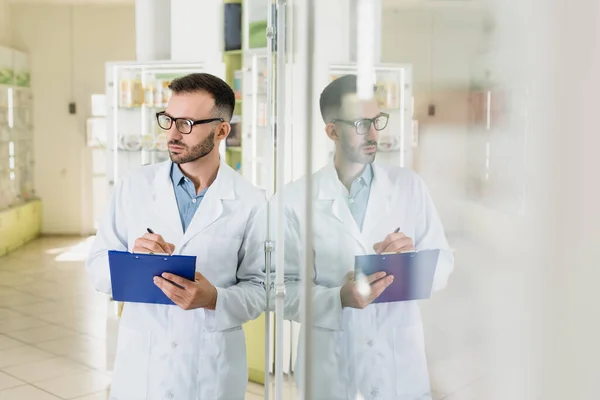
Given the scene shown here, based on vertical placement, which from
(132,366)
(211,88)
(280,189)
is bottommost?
(132,366)

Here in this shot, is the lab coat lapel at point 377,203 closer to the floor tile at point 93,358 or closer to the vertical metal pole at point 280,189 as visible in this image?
the vertical metal pole at point 280,189

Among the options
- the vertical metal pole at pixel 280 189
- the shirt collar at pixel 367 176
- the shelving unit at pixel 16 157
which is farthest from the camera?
the shelving unit at pixel 16 157

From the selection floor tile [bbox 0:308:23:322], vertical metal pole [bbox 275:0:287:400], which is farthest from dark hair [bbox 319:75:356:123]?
floor tile [bbox 0:308:23:322]

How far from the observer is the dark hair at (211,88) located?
2.31m

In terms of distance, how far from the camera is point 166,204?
2285mm

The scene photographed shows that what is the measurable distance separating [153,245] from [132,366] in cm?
43

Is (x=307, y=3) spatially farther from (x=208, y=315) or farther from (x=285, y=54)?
(x=208, y=315)

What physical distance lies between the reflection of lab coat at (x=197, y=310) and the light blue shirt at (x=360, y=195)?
1315mm

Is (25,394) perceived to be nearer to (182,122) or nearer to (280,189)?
(182,122)

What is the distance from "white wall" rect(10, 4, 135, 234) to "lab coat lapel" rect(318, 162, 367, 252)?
9407 millimetres

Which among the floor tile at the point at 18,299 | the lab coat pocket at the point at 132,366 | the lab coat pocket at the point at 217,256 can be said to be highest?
the lab coat pocket at the point at 217,256

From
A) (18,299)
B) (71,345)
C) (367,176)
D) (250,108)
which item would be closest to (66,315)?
(18,299)

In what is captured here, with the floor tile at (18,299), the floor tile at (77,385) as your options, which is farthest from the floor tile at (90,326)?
the floor tile at (77,385)

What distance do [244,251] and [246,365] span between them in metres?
0.40
